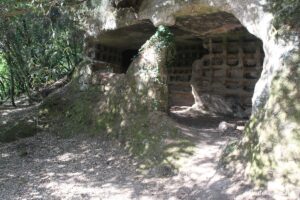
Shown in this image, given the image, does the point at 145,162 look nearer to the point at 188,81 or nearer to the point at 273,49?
the point at 273,49

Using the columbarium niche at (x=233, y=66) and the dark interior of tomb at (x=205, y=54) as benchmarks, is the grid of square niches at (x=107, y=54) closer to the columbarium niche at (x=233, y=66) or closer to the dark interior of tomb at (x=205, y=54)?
the dark interior of tomb at (x=205, y=54)

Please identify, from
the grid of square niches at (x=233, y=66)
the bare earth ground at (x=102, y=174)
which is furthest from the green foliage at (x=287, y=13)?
the grid of square niches at (x=233, y=66)

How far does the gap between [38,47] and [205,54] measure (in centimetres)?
611

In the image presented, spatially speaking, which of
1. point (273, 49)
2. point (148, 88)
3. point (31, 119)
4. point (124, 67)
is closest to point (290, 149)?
point (273, 49)

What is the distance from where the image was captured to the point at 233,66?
410 inches

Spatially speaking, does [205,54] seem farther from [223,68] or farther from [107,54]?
[107,54]

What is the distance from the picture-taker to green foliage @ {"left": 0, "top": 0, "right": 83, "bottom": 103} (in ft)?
35.2

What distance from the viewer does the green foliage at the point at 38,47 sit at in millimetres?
10734

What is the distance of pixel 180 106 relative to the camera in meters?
11.7

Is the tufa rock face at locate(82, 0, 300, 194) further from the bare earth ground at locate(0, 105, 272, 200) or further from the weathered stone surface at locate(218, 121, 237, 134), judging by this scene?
the weathered stone surface at locate(218, 121, 237, 134)

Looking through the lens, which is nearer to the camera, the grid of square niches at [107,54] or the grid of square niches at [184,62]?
the grid of square niches at [107,54]

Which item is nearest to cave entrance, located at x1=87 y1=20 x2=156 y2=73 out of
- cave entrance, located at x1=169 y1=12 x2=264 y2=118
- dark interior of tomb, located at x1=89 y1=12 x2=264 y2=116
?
dark interior of tomb, located at x1=89 y1=12 x2=264 y2=116

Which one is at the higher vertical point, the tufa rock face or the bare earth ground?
the tufa rock face

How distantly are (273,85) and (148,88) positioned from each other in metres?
3.10
